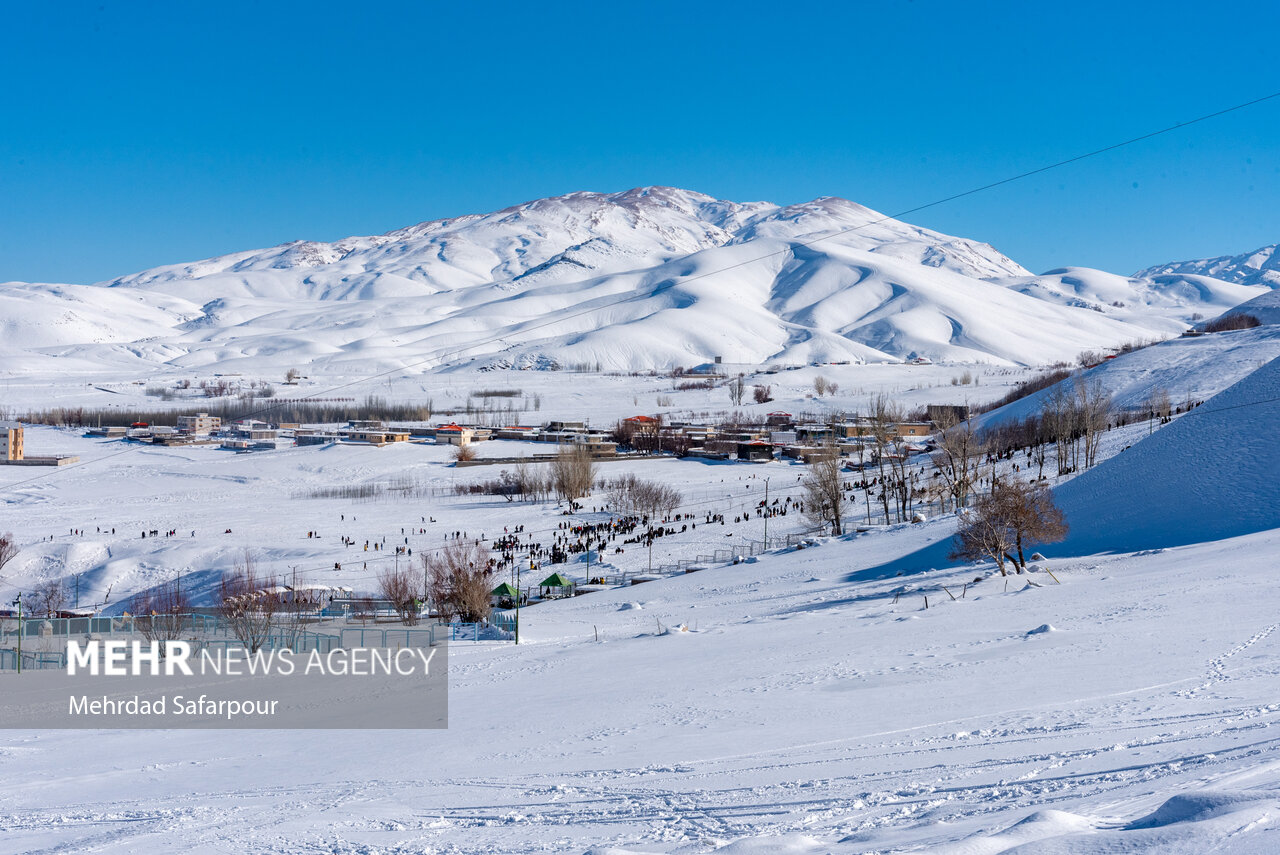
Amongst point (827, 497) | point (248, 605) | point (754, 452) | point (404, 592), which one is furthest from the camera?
point (754, 452)

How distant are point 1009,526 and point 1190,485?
6.19 m

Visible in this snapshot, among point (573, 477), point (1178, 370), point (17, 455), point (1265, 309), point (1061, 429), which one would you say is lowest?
point (573, 477)

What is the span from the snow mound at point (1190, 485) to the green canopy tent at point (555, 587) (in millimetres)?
12807

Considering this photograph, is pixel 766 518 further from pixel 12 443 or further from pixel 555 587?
pixel 12 443

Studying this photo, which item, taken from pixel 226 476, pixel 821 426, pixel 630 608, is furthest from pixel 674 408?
pixel 630 608

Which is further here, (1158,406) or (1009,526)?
(1158,406)

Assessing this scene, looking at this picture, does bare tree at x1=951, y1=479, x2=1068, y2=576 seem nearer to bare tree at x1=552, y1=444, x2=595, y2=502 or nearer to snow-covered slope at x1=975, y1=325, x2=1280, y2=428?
bare tree at x1=552, y1=444, x2=595, y2=502

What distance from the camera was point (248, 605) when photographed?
22.1 meters

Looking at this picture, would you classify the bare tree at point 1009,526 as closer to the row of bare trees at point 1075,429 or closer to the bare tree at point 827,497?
the bare tree at point 827,497

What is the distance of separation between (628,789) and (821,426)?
74.2 metres

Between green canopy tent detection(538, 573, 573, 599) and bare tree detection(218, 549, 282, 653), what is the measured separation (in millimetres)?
6887

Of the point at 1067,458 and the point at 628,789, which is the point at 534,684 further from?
the point at 1067,458

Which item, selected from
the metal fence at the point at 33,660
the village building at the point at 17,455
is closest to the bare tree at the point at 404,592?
the metal fence at the point at 33,660

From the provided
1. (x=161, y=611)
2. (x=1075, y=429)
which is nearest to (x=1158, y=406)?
(x=1075, y=429)
